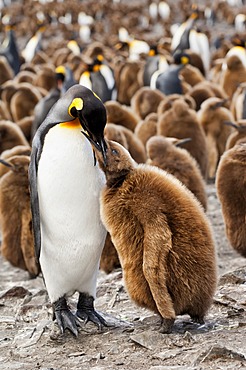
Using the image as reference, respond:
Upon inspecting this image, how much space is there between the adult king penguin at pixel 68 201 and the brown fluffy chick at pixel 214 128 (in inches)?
182

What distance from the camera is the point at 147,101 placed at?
9.79 meters

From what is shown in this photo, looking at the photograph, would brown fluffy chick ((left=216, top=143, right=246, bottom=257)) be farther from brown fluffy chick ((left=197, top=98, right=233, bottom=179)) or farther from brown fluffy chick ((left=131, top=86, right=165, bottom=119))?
brown fluffy chick ((left=131, top=86, right=165, bottom=119))

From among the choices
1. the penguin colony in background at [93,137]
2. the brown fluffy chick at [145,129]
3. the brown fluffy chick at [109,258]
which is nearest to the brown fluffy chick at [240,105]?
the penguin colony in background at [93,137]

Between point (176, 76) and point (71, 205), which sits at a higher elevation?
point (71, 205)

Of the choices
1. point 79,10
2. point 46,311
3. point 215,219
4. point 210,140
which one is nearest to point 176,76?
point 210,140

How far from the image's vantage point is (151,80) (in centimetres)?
1317

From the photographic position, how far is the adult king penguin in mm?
3566

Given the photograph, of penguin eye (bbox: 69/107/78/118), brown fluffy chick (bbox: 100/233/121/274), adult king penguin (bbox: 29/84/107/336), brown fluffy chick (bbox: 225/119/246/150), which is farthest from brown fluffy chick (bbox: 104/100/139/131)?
penguin eye (bbox: 69/107/78/118)

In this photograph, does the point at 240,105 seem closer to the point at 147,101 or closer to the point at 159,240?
the point at 147,101

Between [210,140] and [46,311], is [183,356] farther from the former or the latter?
[210,140]

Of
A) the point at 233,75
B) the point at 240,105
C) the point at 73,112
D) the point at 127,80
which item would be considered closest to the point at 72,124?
the point at 73,112

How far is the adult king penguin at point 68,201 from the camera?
11.7 feet

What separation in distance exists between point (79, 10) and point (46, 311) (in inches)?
1247

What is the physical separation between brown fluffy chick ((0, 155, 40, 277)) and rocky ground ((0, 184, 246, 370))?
0.64m
